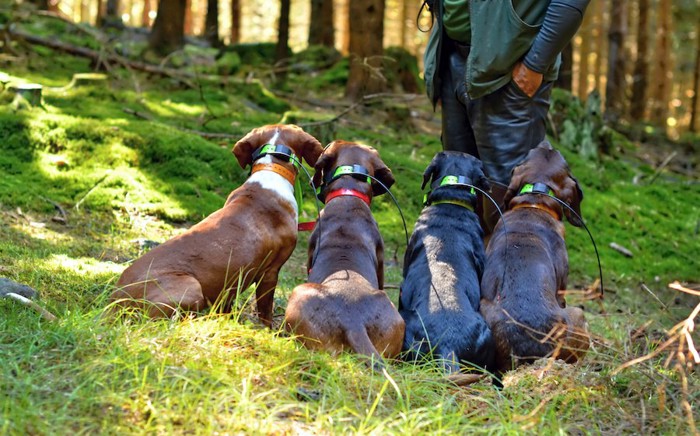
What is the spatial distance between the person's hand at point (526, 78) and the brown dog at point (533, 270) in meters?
0.48

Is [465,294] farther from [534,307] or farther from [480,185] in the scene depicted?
[480,185]

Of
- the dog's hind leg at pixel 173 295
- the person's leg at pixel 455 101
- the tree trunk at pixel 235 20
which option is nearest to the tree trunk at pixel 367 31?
the person's leg at pixel 455 101

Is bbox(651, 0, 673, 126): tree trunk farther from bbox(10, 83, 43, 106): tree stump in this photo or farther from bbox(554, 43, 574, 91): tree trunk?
bbox(10, 83, 43, 106): tree stump

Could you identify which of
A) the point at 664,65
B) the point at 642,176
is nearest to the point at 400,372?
the point at 642,176

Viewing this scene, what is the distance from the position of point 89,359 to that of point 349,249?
209cm

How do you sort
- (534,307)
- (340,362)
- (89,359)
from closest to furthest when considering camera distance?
(89,359), (340,362), (534,307)

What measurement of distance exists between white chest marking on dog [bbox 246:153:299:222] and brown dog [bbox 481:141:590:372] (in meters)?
1.47

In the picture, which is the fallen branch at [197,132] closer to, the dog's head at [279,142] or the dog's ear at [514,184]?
the dog's head at [279,142]

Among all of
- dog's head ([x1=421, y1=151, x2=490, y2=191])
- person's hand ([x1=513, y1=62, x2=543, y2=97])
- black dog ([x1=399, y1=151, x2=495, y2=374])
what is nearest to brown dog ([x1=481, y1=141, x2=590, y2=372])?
black dog ([x1=399, y1=151, x2=495, y2=374])

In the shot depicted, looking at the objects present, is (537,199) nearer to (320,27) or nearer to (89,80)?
(89,80)

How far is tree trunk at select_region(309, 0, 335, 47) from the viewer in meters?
21.0

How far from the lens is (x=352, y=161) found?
5.96m

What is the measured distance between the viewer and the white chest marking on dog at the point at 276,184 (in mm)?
5793

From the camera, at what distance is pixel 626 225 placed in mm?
11102
